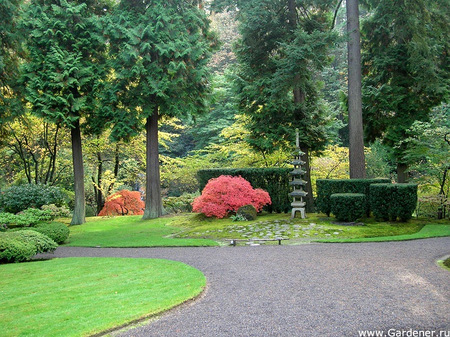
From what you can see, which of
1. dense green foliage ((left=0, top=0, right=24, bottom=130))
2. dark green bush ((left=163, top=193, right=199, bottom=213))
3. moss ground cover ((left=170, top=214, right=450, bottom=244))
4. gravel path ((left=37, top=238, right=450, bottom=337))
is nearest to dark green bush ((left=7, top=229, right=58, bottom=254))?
gravel path ((left=37, top=238, right=450, bottom=337))

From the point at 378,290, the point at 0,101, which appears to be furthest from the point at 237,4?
the point at 378,290

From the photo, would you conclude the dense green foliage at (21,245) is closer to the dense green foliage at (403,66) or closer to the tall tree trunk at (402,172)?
the dense green foliage at (403,66)

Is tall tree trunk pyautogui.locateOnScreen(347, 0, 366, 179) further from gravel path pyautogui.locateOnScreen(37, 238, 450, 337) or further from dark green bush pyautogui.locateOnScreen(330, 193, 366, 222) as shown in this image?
gravel path pyautogui.locateOnScreen(37, 238, 450, 337)

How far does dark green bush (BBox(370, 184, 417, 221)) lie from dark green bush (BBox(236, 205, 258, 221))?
13.2 ft

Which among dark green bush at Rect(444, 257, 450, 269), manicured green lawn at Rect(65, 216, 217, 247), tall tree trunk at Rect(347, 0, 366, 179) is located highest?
tall tree trunk at Rect(347, 0, 366, 179)

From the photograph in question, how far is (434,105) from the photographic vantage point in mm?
15250

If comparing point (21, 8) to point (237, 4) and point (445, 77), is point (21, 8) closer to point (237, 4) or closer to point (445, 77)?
point (237, 4)

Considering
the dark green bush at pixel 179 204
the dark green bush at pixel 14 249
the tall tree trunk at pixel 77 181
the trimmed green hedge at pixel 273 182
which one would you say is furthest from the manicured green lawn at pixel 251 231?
the dark green bush at pixel 179 204

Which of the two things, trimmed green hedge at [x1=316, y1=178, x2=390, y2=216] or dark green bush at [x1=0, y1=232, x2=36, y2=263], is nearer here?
dark green bush at [x1=0, y1=232, x2=36, y2=263]

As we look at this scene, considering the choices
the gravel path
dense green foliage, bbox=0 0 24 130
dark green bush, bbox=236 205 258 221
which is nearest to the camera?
the gravel path

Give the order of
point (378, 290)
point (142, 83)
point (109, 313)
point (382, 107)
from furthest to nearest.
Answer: point (382, 107)
point (142, 83)
point (378, 290)
point (109, 313)

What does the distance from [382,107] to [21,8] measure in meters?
15.9

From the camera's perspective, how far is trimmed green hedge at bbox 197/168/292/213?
14781mm

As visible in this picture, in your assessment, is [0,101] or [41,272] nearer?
[41,272]
